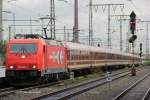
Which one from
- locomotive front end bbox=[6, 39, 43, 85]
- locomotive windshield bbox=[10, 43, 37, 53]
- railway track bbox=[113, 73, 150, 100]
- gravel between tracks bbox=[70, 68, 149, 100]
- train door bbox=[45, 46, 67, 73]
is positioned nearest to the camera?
railway track bbox=[113, 73, 150, 100]

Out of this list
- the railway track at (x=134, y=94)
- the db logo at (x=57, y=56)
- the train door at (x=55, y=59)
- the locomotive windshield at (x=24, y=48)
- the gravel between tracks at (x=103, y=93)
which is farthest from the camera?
the db logo at (x=57, y=56)

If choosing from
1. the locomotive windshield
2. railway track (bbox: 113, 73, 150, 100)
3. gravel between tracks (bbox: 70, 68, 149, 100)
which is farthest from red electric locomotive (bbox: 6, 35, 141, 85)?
railway track (bbox: 113, 73, 150, 100)

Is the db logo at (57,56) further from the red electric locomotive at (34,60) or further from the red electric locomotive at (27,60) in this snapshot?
the red electric locomotive at (27,60)

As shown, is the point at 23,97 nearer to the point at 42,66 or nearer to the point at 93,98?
the point at 93,98

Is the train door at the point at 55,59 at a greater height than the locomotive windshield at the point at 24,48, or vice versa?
the locomotive windshield at the point at 24,48

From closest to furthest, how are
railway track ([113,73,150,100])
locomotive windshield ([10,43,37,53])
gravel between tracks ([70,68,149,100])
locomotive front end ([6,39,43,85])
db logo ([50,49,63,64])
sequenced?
railway track ([113,73,150,100]) → gravel between tracks ([70,68,149,100]) → locomotive front end ([6,39,43,85]) → locomotive windshield ([10,43,37,53]) → db logo ([50,49,63,64])

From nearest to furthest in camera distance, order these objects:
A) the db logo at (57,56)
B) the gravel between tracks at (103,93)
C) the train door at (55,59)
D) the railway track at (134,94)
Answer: the railway track at (134,94) → the gravel between tracks at (103,93) → the train door at (55,59) → the db logo at (57,56)

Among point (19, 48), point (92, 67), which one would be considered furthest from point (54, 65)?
point (92, 67)

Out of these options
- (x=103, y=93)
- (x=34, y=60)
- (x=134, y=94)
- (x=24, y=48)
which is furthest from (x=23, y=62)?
(x=134, y=94)

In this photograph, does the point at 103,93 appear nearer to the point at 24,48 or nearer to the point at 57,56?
the point at 24,48

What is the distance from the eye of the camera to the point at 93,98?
2361cm

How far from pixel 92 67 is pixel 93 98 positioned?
32380 millimetres

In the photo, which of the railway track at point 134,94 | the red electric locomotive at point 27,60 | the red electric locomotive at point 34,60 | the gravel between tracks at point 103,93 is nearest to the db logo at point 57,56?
the red electric locomotive at point 34,60

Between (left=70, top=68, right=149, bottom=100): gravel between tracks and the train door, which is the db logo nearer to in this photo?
the train door
